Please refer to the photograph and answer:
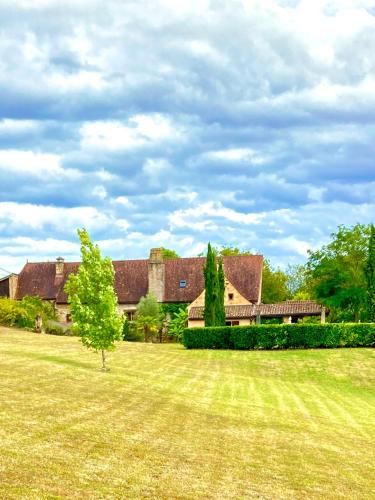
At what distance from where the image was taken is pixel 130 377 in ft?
108

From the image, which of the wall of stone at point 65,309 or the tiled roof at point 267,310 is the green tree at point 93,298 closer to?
the tiled roof at point 267,310

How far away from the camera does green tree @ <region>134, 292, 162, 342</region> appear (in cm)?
7162

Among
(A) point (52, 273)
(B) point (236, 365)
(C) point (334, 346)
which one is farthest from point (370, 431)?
(A) point (52, 273)

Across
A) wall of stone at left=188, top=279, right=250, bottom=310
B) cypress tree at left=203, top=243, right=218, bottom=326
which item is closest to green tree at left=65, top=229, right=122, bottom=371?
cypress tree at left=203, top=243, right=218, bottom=326

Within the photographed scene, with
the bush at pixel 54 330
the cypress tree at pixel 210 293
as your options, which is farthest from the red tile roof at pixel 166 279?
the cypress tree at pixel 210 293

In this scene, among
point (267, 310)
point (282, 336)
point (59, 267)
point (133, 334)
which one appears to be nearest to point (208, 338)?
point (282, 336)

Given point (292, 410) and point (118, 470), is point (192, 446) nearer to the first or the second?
point (118, 470)

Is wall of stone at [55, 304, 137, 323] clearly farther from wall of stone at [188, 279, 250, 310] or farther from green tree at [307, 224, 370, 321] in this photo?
green tree at [307, 224, 370, 321]

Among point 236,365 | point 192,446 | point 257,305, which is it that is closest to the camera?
point 192,446

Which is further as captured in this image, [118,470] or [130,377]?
[130,377]

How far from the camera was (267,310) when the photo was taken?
6925 centimetres

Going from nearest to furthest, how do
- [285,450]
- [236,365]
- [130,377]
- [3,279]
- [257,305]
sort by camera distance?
[285,450] → [130,377] → [236,365] → [257,305] → [3,279]

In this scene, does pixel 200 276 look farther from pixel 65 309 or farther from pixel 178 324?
pixel 65 309

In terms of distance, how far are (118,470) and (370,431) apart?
13686mm
